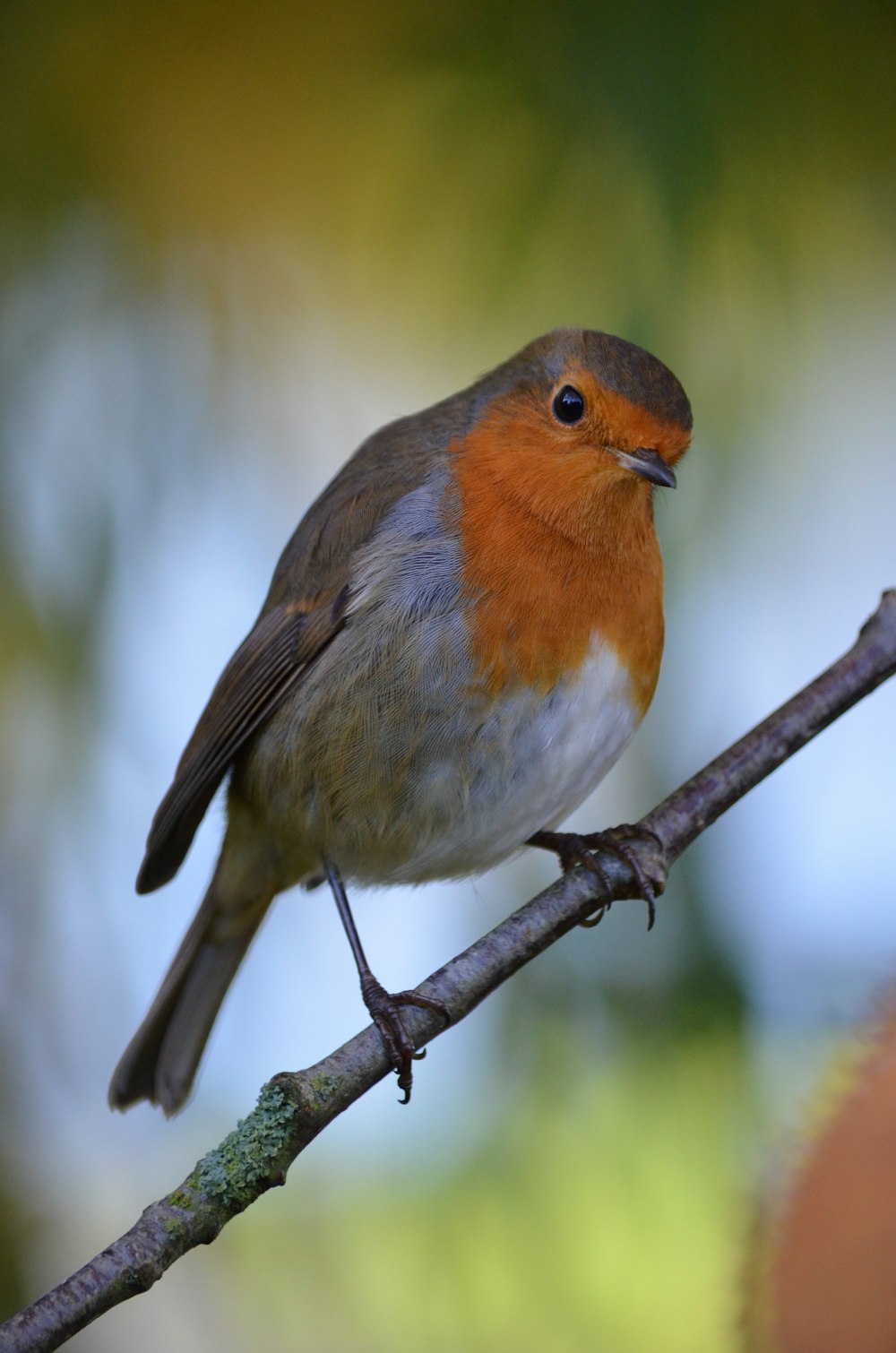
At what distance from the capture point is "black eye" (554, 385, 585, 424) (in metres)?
2.48

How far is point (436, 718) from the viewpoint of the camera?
2391 millimetres

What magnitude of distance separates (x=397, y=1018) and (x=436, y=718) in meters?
0.52

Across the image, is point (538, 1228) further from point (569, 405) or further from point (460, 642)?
point (569, 405)

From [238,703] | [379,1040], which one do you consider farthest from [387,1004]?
[238,703]

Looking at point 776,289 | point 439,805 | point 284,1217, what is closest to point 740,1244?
point 439,805

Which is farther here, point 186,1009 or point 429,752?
point 186,1009

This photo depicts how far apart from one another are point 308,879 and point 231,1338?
0.93 metres

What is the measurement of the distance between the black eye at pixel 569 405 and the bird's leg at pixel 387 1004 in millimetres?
998

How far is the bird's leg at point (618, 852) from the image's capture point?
2326 millimetres

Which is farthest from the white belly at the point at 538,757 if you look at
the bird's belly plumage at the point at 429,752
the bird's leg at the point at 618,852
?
the bird's leg at the point at 618,852

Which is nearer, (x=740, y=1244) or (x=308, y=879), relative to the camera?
(x=740, y=1244)

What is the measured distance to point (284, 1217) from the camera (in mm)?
2750

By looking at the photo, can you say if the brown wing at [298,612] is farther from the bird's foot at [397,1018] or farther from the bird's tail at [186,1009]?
the bird's foot at [397,1018]

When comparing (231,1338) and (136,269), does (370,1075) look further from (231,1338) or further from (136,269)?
(136,269)
